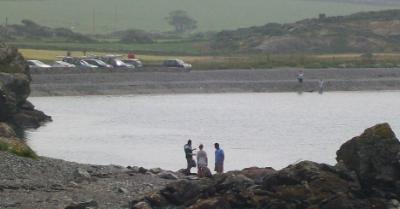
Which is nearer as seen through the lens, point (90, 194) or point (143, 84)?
point (90, 194)

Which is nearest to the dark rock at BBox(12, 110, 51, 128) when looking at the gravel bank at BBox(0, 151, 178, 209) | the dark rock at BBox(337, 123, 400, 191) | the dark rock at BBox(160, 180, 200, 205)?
the gravel bank at BBox(0, 151, 178, 209)

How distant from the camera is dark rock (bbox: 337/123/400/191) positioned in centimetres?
2769

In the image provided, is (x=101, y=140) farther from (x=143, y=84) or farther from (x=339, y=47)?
(x=339, y=47)

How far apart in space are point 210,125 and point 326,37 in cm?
5315

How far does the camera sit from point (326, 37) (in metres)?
111

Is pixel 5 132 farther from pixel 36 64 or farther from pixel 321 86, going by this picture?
pixel 321 86

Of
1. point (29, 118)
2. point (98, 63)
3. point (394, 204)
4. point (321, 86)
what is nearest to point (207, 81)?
point (98, 63)

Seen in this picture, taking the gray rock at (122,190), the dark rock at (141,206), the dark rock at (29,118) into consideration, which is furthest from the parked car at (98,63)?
the dark rock at (141,206)

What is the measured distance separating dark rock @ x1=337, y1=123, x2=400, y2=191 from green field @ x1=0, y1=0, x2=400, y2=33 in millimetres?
119777

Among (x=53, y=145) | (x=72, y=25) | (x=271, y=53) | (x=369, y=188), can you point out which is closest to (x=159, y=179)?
(x=369, y=188)

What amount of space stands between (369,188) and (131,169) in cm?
1095

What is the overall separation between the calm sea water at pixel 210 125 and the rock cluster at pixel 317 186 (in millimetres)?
12997

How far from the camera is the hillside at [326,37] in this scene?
109188 millimetres

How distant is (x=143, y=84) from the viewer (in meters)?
76.7
